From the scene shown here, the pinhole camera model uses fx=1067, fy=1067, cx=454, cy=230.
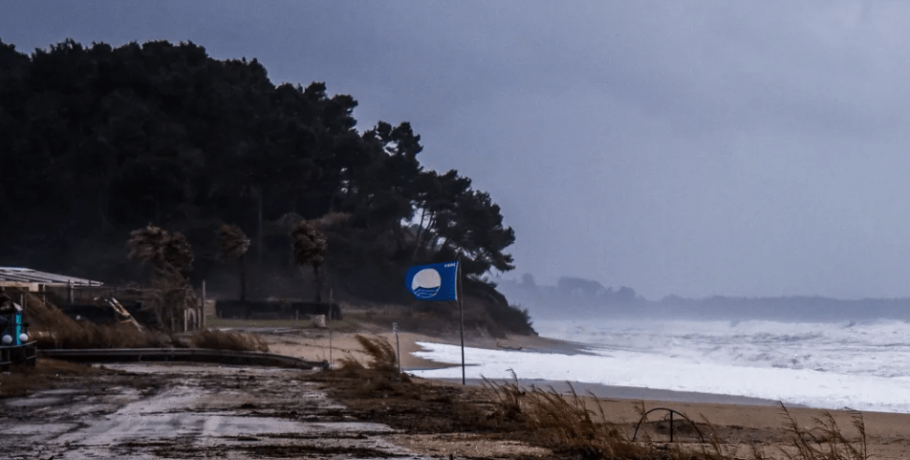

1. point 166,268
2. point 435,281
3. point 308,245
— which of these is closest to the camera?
point 435,281

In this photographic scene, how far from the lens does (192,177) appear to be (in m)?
83.0

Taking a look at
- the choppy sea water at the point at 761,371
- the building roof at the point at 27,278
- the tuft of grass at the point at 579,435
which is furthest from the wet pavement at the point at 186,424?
the building roof at the point at 27,278

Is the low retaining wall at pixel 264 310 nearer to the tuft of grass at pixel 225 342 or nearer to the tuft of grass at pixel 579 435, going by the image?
the tuft of grass at pixel 225 342

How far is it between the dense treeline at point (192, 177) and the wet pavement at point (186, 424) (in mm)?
60516

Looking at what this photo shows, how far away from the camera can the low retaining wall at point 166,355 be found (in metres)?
32.0

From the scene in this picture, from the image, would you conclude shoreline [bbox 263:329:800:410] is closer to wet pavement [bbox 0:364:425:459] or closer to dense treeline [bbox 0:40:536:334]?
wet pavement [bbox 0:364:425:459]

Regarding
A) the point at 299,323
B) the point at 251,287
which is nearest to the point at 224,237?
the point at 299,323

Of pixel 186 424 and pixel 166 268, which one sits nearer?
pixel 186 424

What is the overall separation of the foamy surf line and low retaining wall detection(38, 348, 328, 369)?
4.78 metres

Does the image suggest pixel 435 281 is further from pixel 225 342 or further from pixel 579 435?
pixel 225 342

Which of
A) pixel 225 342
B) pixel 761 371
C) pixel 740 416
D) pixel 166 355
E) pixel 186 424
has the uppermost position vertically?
pixel 225 342

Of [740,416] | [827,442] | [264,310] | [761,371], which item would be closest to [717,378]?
[761,371]

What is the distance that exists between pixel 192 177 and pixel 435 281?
6553cm

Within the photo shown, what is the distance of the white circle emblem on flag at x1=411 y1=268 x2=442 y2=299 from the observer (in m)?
20.8
